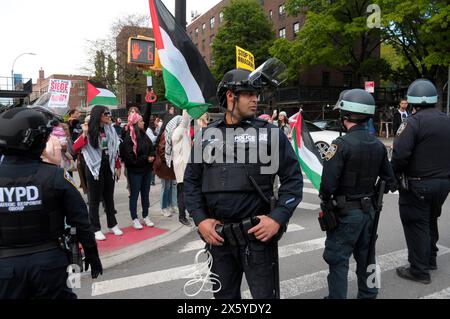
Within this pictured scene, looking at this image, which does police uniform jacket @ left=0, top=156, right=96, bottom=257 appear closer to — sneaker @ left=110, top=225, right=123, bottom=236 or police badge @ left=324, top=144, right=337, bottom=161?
police badge @ left=324, top=144, right=337, bottom=161

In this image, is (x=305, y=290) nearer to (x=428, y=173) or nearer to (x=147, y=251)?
(x=428, y=173)

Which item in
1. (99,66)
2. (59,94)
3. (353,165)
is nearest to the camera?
(353,165)

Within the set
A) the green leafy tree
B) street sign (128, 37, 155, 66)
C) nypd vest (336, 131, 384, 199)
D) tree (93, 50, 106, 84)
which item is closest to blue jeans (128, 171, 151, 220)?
street sign (128, 37, 155, 66)

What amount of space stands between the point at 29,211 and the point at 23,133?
0.49 meters

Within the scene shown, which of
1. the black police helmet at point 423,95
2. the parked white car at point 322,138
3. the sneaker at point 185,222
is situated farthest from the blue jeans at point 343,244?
the parked white car at point 322,138

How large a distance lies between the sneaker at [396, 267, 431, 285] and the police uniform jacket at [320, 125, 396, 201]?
1.41 metres

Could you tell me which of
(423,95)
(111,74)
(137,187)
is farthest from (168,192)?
(111,74)

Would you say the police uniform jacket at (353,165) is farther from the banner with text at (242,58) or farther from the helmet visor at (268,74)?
the banner with text at (242,58)

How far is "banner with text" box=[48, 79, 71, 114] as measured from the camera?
8.90 meters

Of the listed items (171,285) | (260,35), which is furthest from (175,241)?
(260,35)

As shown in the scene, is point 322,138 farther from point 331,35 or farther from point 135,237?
point 331,35

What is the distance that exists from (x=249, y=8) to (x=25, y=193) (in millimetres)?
44594

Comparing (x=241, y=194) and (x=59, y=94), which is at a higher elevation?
(x=59, y=94)

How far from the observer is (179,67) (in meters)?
4.98
